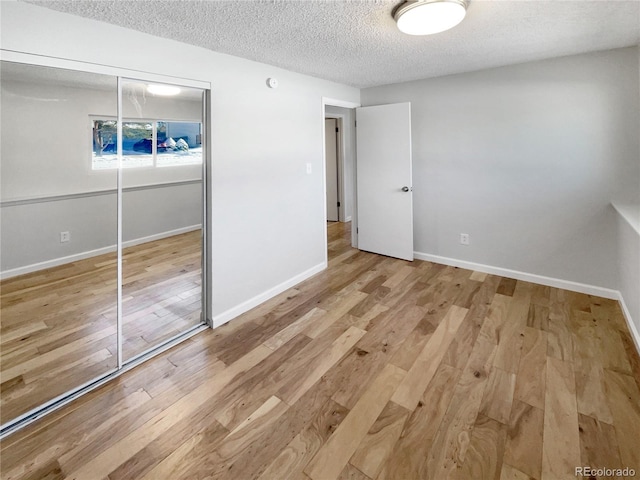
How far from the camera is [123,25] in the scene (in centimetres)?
198

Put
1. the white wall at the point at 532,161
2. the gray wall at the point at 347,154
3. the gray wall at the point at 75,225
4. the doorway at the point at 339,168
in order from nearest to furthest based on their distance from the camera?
the gray wall at the point at 75,225 < the white wall at the point at 532,161 < the gray wall at the point at 347,154 < the doorway at the point at 339,168

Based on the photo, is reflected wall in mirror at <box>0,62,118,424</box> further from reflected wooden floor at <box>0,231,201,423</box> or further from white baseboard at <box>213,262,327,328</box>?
white baseboard at <box>213,262,327,328</box>

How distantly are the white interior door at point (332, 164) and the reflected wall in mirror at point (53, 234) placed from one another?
480cm

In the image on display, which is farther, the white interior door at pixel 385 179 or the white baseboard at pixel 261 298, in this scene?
the white interior door at pixel 385 179

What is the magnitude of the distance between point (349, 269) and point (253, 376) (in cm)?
216

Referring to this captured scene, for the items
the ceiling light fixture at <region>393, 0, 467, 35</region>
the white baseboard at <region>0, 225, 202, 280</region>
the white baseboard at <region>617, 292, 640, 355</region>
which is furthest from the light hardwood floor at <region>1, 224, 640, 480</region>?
the ceiling light fixture at <region>393, 0, 467, 35</region>

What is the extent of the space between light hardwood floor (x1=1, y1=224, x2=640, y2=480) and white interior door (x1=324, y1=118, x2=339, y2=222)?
13.0ft

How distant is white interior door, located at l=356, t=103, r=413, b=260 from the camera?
403 cm

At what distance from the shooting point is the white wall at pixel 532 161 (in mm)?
2867

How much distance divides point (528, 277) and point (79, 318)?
14.1 ft

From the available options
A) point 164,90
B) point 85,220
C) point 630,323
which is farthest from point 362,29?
point 630,323

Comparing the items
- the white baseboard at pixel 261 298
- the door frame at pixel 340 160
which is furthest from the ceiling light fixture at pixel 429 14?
the door frame at pixel 340 160

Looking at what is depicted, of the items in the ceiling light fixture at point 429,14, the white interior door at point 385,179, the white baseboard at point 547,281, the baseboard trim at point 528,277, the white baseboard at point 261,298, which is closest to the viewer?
the ceiling light fixture at point 429,14

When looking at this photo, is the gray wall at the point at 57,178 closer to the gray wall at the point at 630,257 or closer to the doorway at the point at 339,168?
the gray wall at the point at 630,257
